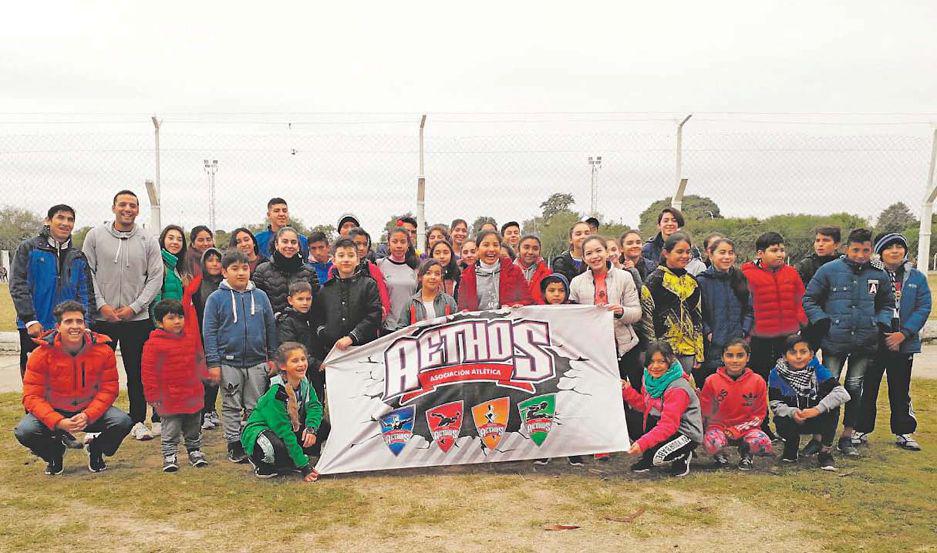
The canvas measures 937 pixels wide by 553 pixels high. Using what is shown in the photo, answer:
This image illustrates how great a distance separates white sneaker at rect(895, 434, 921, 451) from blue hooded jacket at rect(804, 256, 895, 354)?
781 millimetres

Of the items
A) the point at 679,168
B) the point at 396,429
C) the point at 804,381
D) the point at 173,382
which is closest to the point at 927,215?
the point at 679,168

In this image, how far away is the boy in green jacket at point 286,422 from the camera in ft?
15.5

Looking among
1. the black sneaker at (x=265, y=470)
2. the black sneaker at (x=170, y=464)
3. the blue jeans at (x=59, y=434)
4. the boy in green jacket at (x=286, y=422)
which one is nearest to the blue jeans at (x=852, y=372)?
the boy in green jacket at (x=286, y=422)

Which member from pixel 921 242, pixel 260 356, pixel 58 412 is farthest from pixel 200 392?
pixel 921 242

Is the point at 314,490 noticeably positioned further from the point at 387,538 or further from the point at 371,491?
the point at 387,538

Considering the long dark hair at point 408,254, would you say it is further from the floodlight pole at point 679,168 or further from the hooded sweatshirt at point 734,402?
the floodlight pole at point 679,168

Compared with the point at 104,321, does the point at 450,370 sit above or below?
below

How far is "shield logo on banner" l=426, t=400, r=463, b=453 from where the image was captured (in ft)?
16.3

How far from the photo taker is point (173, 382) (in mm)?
5008

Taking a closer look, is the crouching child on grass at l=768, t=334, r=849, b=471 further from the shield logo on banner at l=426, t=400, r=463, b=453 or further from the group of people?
the shield logo on banner at l=426, t=400, r=463, b=453

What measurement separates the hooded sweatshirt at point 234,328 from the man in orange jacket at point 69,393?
73 cm

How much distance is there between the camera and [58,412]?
192 inches

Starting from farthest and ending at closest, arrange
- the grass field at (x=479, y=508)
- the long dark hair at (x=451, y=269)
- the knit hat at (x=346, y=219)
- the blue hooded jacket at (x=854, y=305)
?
the knit hat at (x=346, y=219)
the long dark hair at (x=451, y=269)
the blue hooded jacket at (x=854, y=305)
the grass field at (x=479, y=508)

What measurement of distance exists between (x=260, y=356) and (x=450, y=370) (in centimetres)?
143
